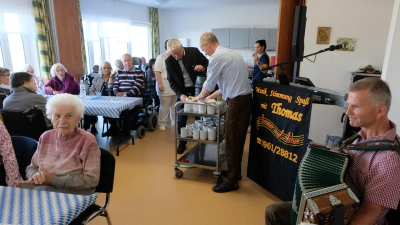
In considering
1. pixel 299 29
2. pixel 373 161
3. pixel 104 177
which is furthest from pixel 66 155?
pixel 299 29

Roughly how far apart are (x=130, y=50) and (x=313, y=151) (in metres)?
7.56

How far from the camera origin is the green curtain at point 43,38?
4.81 metres

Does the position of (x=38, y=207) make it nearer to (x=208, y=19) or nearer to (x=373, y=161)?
(x=373, y=161)

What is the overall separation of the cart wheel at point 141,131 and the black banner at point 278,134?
6.76 ft

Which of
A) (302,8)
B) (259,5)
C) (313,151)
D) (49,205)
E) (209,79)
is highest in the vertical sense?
(259,5)

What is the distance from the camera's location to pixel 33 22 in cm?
484

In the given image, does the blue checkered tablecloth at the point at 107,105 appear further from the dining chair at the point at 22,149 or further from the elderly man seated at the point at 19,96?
the dining chair at the point at 22,149

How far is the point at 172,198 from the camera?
8.42 ft

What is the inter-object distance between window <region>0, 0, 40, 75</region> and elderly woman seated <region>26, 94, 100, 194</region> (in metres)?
3.90

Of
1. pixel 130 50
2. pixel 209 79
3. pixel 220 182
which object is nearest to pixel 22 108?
pixel 209 79

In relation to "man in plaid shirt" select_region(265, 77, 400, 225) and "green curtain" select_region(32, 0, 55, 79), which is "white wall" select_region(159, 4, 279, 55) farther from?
"man in plaid shirt" select_region(265, 77, 400, 225)

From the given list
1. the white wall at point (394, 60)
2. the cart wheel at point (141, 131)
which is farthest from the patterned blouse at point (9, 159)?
the white wall at point (394, 60)

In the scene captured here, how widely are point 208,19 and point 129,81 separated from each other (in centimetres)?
550

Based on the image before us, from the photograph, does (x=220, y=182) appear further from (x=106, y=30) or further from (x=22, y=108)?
(x=106, y=30)
